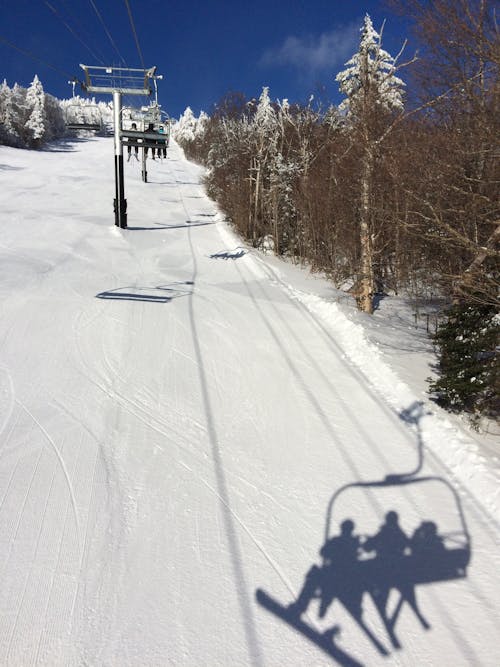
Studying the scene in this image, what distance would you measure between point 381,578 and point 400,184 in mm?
6349

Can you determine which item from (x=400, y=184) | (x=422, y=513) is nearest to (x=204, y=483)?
(x=422, y=513)

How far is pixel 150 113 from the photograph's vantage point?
725 inches

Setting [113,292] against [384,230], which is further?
[384,230]

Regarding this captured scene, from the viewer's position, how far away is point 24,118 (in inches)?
2744

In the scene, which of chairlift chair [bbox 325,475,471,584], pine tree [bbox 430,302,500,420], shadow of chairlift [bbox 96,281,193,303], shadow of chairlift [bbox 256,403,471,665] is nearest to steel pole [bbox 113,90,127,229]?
shadow of chairlift [bbox 96,281,193,303]

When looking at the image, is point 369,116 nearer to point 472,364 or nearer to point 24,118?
point 472,364

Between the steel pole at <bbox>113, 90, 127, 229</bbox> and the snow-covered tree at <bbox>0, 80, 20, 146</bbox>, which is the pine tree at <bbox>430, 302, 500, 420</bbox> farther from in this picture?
the snow-covered tree at <bbox>0, 80, 20, 146</bbox>

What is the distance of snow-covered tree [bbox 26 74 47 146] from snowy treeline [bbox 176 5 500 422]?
56.5 metres

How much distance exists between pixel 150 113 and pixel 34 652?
20074 millimetres

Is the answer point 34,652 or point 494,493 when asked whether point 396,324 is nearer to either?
point 494,493

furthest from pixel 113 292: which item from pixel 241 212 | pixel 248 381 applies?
pixel 241 212

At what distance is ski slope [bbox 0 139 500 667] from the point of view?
2.86m

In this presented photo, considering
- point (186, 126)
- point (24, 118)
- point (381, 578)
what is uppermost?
point (186, 126)

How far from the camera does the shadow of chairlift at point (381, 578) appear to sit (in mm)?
2896
